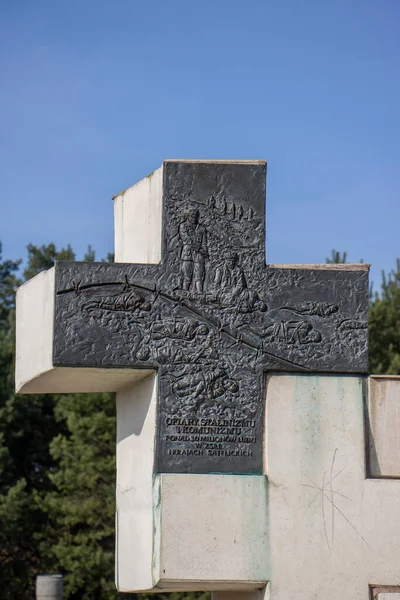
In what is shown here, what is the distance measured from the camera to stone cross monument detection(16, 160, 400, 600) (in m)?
5.19

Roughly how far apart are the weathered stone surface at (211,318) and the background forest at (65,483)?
1565 cm

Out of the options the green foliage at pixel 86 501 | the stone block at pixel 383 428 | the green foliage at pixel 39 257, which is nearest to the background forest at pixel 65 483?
the green foliage at pixel 86 501

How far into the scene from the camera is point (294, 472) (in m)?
5.30

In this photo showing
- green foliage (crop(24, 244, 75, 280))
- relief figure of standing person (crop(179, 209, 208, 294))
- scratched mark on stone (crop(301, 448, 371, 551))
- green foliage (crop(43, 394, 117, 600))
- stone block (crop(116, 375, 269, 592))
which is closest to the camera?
stone block (crop(116, 375, 269, 592))

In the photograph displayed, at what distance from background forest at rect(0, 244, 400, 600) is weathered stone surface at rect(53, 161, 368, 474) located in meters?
15.7

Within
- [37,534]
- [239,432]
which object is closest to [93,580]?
[37,534]

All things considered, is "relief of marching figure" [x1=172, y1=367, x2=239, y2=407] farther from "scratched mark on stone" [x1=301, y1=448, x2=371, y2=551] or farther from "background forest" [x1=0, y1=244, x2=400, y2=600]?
"background forest" [x1=0, y1=244, x2=400, y2=600]

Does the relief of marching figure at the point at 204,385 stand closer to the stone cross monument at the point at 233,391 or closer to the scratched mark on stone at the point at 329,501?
the stone cross monument at the point at 233,391

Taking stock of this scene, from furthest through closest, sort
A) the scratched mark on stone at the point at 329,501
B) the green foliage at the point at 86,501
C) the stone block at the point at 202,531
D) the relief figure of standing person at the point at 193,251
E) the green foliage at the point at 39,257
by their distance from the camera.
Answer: the green foliage at the point at 39,257 → the green foliage at the point at 86,501 → the relief figure of standing person at the point at 193,251 → the scratched mark on stone at the point at 329,501 → the stone block at the point at 202,531

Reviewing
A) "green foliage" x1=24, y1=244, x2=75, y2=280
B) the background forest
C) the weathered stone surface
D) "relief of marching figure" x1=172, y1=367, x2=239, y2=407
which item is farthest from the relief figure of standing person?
"green foliage" x1=24, y1=244, x2=75, y2=280

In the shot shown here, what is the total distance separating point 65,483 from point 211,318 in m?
17.5

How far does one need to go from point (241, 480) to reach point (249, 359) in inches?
23.8

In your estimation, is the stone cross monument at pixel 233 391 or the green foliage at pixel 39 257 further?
the green foliage at pixel 39 257

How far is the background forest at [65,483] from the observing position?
21.5m
